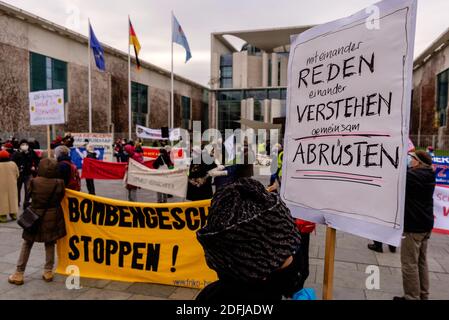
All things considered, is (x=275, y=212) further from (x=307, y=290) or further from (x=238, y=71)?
(x=238, y=71)

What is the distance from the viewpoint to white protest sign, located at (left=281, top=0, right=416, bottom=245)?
2.10 metres

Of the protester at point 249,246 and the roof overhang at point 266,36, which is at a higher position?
the roof overhang at point 266,36

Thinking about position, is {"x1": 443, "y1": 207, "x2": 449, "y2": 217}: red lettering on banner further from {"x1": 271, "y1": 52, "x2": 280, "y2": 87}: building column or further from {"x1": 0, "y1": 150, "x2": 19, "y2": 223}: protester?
{"x1": 271, "y1": 52, "x2": 280, "y2": 87}: building column

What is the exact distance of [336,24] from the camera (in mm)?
2521

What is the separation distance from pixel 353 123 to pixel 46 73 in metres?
34.2

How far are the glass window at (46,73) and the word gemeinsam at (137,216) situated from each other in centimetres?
2966

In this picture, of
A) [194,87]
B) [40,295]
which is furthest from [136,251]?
[194,87]

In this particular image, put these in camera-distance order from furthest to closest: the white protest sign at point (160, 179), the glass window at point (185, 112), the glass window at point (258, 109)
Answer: the glass window at point (185, 112)
the glass window at point (258, 109)
the white protest sign at point (160, 179)

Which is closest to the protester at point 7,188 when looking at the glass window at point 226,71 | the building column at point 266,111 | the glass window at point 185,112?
the building column at point 266,111

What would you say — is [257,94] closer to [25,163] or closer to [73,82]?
[73,82]

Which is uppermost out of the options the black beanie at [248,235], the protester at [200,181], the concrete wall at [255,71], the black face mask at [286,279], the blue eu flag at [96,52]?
the concrete wall at [255,71]

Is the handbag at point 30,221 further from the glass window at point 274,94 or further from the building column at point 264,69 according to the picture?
the building column at point 264,69

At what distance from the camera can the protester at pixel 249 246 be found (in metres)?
1.15

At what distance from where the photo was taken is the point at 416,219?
3.70 meters
